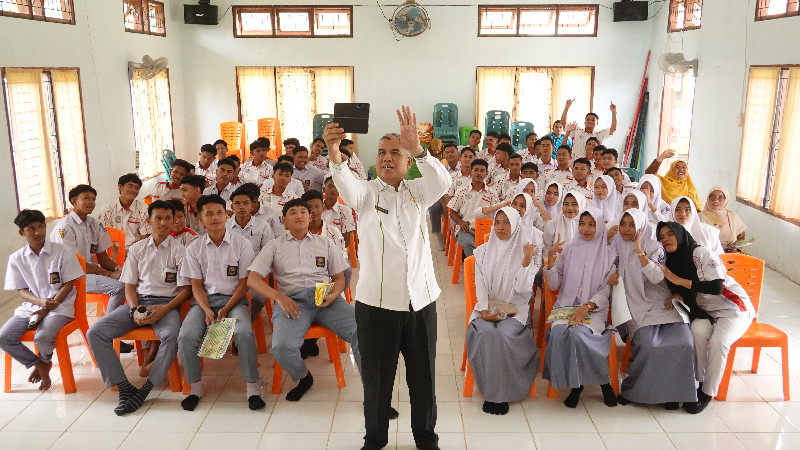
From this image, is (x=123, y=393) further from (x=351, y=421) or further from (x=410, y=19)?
(x=410, y=19)

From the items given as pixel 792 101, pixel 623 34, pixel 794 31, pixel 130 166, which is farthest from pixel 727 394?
pixel 623 34

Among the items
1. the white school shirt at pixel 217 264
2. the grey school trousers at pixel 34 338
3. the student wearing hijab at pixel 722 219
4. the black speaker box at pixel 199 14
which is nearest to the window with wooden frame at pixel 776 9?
the student wearing hijab at pixel 722 219

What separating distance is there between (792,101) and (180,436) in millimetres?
6419

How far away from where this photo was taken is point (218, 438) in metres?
3.39

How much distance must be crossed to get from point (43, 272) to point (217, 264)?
1099 millimetres

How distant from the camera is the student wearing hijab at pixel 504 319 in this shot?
3.65 metres

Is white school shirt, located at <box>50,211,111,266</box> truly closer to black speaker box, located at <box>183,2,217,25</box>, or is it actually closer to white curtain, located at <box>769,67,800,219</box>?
white curtain, located at <box>769,67,800,219</box>

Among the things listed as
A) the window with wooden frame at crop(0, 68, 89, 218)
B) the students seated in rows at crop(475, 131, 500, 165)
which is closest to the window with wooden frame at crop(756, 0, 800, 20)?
the students seated in rows at crop(475, 131, 500, 165)

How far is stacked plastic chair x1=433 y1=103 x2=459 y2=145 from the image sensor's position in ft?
36.1

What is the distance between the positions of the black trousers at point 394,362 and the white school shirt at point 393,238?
0.24 ft

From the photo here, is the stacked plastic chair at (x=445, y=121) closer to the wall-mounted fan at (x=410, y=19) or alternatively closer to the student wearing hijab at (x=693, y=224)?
the wall-mounted fan at (x=410, y=19)

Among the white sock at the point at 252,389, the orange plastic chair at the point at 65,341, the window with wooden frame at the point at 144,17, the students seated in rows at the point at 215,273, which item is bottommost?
the white sock at the point at 252,389

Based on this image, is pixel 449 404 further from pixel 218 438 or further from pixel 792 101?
pixel 792 101

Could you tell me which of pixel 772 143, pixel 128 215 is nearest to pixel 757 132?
pixel 772 143
